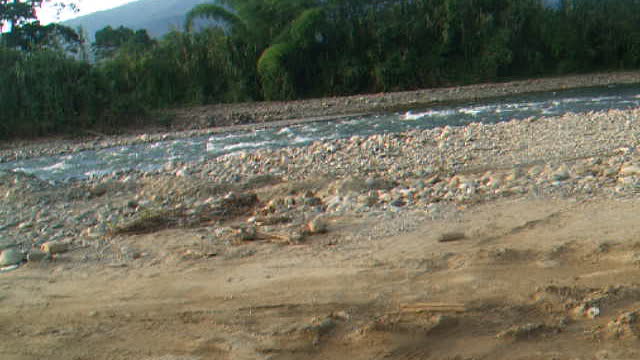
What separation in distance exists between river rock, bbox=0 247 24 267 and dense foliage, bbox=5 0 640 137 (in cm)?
1813

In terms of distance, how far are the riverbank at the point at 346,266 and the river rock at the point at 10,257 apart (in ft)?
0.32

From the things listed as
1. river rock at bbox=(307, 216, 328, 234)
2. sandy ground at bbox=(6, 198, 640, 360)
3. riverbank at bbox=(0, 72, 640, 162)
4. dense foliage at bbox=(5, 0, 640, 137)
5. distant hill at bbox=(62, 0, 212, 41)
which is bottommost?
sandy ground at bbox=(6, 198, 640, 360)

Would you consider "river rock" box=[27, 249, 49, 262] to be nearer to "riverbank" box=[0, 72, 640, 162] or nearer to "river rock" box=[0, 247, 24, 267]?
"river rock" box=[0, 247, 24, 267]

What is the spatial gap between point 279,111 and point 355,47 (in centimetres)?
591

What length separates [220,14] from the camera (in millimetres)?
25391

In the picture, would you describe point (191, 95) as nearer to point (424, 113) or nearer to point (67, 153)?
point (67, 153)

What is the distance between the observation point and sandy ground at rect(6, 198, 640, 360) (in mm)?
3260

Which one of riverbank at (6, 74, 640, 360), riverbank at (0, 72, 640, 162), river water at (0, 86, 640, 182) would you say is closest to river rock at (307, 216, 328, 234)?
riverbank at (6, 74, 640, 360)

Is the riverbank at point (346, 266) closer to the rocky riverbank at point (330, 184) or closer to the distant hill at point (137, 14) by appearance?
the rocky riverbank at point (330, 184)

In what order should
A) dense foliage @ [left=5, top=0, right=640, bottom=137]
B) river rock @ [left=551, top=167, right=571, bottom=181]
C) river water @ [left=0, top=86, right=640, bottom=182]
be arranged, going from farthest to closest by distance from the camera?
dense foliage @ [left=5, top=0, right=640, bottom=137]
river water @ [left=0, top=86, right=640, bottom=182]
river rock @ [left=551, top=167, right=571, bottom=181]

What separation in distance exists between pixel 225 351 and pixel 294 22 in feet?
73.3

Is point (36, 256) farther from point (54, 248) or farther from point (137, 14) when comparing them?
point (137, 14)

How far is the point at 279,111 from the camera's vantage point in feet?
72.5

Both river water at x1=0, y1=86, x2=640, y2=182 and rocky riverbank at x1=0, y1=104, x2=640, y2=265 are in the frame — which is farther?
river water at x1=0, y1=86, x2=640, y2=182
